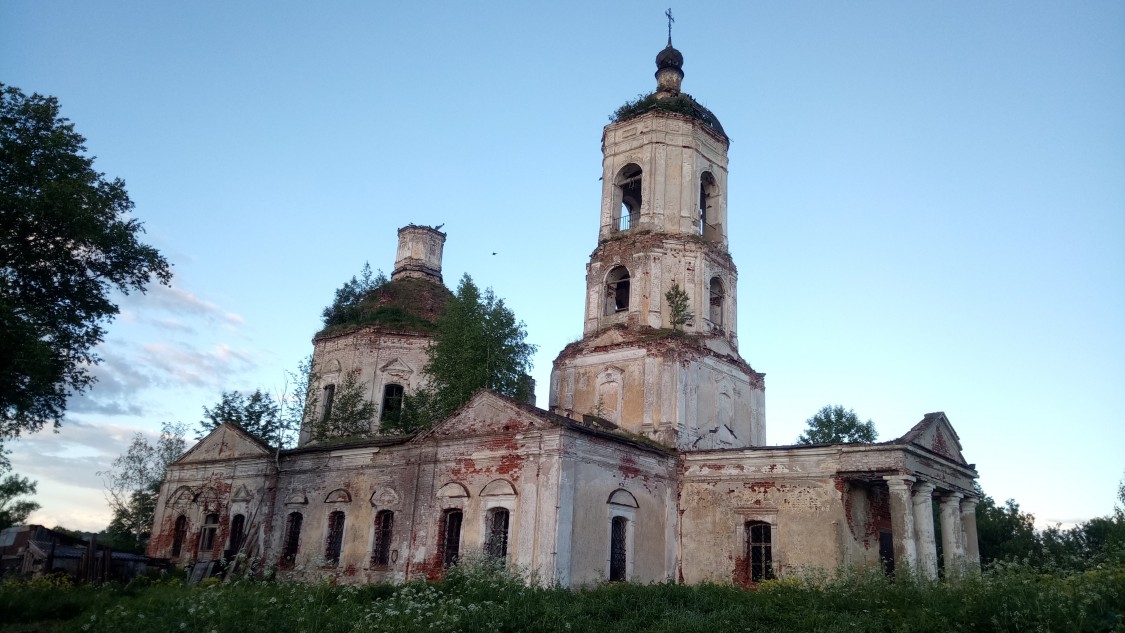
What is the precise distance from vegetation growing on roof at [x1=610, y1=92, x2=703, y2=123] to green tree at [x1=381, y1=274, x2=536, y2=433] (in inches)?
284

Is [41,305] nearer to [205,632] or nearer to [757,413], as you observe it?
[205,632]

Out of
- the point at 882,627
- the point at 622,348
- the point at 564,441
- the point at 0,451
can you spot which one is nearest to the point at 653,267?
the point at 622,348

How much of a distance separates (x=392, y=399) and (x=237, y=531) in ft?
19.3

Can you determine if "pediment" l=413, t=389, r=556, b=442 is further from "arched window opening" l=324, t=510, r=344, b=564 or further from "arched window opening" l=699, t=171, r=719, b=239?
"arched window opening" l=699, t=171, r=719, b=239

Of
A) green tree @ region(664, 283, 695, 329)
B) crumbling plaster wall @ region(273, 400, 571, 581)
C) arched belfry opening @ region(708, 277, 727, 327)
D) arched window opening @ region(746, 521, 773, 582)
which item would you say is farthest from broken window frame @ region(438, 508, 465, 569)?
arched belfry opening @ region(708, 277, 727, 327)

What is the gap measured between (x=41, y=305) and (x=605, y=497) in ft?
44.0

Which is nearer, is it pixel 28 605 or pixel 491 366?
pixel 28 605

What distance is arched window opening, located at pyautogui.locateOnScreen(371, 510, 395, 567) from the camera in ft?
63.8

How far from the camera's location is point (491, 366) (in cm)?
2500

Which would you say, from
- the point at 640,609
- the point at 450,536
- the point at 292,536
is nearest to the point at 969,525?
the point at 640,609

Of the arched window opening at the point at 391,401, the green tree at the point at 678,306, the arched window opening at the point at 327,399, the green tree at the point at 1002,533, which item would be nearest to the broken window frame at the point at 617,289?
the green tree at the point at 678,306

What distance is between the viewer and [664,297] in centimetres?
2166

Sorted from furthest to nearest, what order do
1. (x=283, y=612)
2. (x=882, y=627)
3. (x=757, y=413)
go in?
(x=757, y=413) < (x=283, y=612) < (x=882, y=627)

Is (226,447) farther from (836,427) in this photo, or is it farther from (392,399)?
(836,427)
